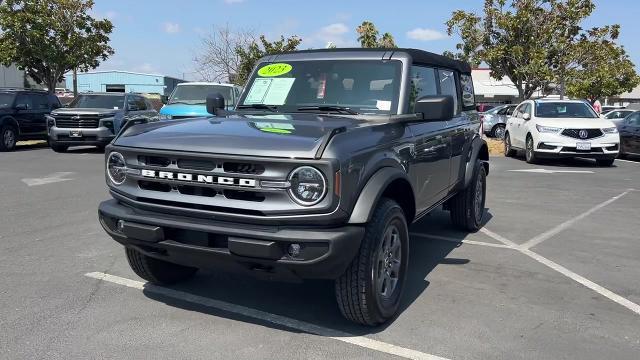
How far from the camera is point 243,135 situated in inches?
143

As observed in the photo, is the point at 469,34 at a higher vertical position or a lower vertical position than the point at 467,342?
higher

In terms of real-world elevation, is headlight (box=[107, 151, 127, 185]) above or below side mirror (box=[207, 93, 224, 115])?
below

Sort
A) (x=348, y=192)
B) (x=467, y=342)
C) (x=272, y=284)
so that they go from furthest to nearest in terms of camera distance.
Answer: (x=272, y=284), (x=467, y=342), (x=348, y=192)

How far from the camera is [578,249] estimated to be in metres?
6.12

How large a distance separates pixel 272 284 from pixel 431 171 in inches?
64.1

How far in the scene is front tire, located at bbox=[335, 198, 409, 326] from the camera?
359 centimetres

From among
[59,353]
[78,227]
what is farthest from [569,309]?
[78,227]

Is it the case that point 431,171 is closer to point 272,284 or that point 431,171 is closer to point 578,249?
point 272,284

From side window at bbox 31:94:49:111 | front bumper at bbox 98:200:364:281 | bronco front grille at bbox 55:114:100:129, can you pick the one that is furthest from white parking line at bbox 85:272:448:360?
side window at bbox 31:94:49:111

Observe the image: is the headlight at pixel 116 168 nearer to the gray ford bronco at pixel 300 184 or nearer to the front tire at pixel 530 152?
the gray ford bronco at pixel 300 184

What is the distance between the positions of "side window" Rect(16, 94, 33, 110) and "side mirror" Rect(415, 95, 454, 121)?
1646 centimetres

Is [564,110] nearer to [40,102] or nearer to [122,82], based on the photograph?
[40,102]

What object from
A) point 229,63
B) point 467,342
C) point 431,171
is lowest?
point 467,342

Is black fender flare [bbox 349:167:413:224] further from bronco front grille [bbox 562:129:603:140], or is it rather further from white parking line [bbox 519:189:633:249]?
bronco front grille [bbox 562:129:603:140]
